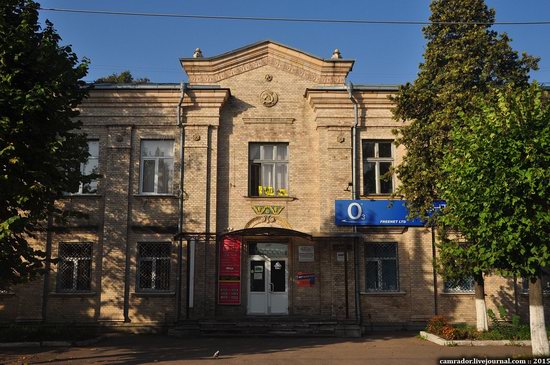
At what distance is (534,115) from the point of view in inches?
440

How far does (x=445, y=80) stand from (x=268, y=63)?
6.54 m

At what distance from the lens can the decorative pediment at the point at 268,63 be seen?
61.5ft

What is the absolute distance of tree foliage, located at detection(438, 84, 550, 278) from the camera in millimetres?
10523

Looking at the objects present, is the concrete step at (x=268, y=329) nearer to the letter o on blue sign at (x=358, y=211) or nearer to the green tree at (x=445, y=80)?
the letter o on blue sign at (x=358, y=211)

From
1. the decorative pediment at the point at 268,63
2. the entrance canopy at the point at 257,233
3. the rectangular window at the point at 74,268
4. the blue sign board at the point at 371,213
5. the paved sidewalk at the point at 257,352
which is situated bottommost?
the paved sidewalk at the point at 257,352

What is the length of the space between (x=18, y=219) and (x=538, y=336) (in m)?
11.0

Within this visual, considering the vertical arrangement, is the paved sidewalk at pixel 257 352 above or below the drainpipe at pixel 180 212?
below

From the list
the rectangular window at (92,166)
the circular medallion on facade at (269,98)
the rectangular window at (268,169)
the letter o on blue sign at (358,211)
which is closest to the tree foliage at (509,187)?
the letter o on blue sign at (358,211)

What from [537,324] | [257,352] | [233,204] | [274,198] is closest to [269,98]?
[274,198]

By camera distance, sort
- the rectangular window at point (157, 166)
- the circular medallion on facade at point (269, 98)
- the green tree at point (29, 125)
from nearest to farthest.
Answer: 1. the green tree at point (29, 125)
2. the rectangular window at point (157, 166)
3. the circular medallion on facade at point (269, 98)

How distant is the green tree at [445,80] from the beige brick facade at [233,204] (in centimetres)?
261

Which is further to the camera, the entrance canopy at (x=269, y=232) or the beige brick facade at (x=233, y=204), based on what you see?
the beige brick facade at (x=233, y=204)

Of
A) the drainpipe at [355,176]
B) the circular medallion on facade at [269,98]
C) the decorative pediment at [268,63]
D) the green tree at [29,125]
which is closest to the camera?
the green tree at [29,125]

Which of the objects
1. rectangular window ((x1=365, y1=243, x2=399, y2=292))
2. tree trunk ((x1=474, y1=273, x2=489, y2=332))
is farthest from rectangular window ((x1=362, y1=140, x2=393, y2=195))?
tree trunk ((x1=474, y1=273, x2=489, y2=332))
